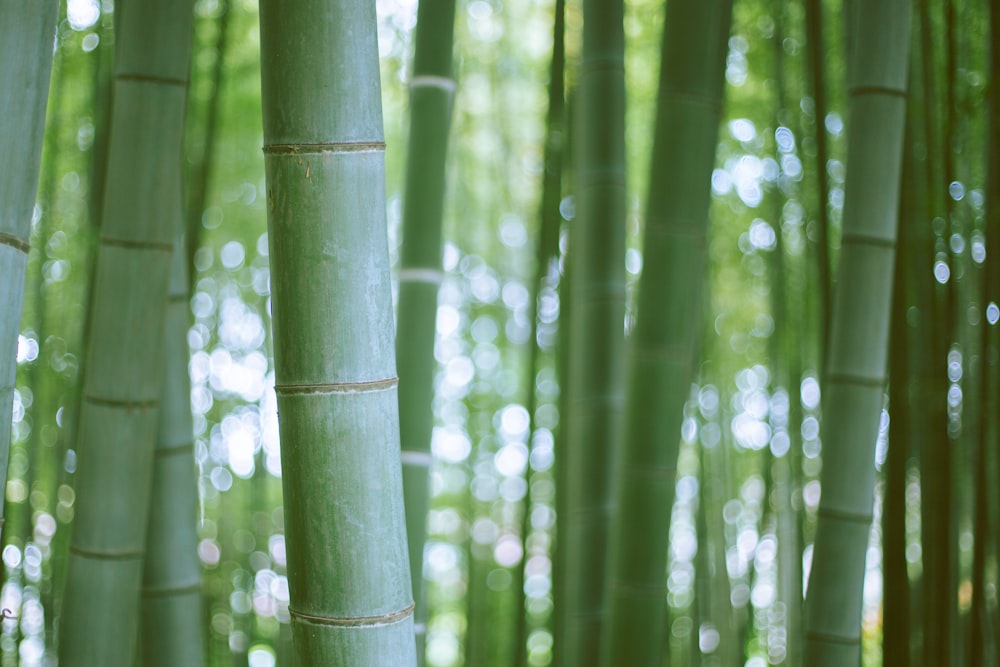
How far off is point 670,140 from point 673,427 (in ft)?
1.84

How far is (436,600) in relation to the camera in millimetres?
6246

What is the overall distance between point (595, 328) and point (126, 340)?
121 centimetres

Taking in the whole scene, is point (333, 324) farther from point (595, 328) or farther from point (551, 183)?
point (551, 183)

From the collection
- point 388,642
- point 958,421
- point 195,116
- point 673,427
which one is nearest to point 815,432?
point 958,421

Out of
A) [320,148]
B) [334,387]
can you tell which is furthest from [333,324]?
[320,148]

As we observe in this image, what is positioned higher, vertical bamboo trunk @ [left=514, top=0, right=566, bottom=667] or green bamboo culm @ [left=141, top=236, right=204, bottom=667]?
vertical bamboo trunk @ [left=514, top=0, right=566, bottom=667]

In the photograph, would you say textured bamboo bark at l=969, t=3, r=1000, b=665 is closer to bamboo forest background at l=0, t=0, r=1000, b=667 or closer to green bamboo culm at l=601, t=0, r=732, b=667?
bamboo forest background at l=0, t=0, r=1000, b=667

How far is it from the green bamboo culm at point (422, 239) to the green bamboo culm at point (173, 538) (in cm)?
42

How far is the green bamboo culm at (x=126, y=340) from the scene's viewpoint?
5.22 feet

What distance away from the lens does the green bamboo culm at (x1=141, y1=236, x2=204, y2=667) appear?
1770mm

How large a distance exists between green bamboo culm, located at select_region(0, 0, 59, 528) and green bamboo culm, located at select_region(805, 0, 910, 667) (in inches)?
53.3

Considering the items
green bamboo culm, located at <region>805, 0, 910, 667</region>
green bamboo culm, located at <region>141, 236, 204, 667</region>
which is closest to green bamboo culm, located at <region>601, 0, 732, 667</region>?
green bamboo culm, located at <region>805, 0, 910, 667</region>

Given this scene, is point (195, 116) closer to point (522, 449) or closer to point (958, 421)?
point (522, 449)

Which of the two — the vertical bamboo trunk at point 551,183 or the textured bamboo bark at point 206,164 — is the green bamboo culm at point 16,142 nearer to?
the textured bamboo bark at point 206,164
